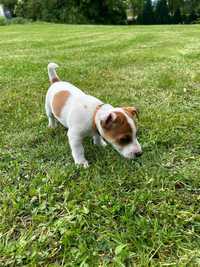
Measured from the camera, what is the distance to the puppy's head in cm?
271

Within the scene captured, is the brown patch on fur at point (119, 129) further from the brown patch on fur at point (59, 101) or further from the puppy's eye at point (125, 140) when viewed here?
the brown patch on fur at point (59, 101)

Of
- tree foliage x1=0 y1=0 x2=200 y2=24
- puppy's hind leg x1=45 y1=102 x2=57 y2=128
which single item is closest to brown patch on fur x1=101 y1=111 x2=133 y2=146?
puppy's hind leg x1=45 y1=102 x2=57 y2=128

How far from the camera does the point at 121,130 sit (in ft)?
8.91

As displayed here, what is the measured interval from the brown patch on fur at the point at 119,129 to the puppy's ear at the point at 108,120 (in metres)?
0.01

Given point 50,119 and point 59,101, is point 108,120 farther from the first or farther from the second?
point 50,119

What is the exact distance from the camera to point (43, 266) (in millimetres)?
2008

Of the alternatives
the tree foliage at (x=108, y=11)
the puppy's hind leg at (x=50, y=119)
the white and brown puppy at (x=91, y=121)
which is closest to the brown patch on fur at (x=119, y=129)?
the white and brown puppy at (x=91, y=121)

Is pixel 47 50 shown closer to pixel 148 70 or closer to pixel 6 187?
pixel 148 70

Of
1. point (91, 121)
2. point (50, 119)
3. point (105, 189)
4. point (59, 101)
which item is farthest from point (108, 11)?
point (105, 189)

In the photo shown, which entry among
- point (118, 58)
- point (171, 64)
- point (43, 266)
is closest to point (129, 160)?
point (43, 266)

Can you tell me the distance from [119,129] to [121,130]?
0.05 ft

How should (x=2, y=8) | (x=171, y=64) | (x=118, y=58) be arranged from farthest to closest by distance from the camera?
(x=2, y=8)
(x=118, y=58)
(x=171, y=64)

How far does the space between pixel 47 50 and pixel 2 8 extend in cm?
3002

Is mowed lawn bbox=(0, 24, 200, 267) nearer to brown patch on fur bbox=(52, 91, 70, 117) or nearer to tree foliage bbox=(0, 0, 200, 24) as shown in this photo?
brown patch on fur bbox=(52, 91, 70, 117)
